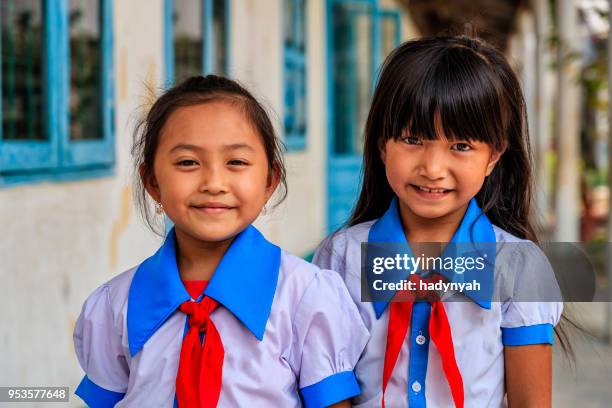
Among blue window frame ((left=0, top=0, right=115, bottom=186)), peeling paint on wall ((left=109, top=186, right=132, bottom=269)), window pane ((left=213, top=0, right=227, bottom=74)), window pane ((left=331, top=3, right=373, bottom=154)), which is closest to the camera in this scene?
blue window frame ((left=0, top=0, right=115, bottom=186))

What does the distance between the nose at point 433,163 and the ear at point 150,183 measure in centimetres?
48

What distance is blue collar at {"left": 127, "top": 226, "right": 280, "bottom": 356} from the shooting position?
Result: 1599 millimetres

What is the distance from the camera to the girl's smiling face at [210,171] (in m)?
1.60

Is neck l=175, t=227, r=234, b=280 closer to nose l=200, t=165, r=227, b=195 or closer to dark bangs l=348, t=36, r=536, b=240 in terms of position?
nose l=200, t=165, r=227, b=195

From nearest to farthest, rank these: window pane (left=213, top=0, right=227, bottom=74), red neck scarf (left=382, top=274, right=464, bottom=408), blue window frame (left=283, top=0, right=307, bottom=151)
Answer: red neck scarf (left=382, top=274, right=464, bottom=408) → window pane (left=213, top=0, right=227, bottom=74) → blue window frame (left=283, top=0, right=307, bottom=151)

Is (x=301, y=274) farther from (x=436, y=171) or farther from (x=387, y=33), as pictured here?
(x=387, y=33)

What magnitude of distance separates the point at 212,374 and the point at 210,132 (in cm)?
41

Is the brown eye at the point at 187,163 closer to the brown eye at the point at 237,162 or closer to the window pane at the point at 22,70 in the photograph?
the brown eye at the point at 237,162

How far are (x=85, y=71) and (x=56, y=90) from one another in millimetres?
358

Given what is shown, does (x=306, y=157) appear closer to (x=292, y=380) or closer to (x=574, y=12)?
(x=574, y=12)

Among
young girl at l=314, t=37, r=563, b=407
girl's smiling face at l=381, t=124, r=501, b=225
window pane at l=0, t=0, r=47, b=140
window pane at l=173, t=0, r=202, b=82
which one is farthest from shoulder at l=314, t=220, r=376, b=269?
window pane at l=173, t=0, r=202, b=82

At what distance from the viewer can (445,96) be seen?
5.66ft

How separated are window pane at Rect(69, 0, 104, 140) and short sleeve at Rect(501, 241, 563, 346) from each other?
1.99 meters

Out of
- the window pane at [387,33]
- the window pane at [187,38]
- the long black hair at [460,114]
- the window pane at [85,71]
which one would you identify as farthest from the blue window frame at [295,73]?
the long black hair at [460,114]
